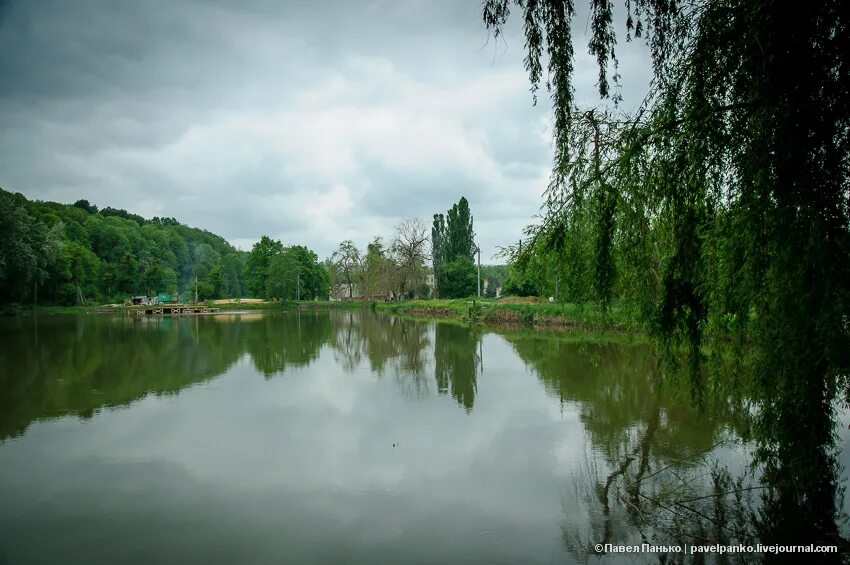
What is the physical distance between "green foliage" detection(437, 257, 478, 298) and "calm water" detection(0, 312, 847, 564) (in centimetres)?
3740

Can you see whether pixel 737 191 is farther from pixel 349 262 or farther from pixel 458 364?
pixel 349 262

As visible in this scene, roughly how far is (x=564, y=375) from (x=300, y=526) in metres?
9.20

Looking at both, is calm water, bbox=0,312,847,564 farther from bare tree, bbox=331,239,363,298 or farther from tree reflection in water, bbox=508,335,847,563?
bare tree, bbox=331,239,363,298

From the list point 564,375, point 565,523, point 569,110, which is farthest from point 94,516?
point 564,375

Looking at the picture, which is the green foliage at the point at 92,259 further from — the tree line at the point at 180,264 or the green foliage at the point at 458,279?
the green foliage at the point at 458,279

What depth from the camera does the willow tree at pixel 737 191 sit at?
335cm

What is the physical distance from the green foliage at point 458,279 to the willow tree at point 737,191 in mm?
45149

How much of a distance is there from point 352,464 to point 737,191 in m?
5.47

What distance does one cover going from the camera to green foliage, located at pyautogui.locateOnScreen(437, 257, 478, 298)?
51.2 meters

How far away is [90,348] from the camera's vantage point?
2088 centimetres

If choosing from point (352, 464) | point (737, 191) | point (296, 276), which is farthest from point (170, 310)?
point (737, 191)

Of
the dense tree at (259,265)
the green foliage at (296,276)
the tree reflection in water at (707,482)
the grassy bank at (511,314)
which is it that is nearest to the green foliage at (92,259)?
the dense tree at (259,265)

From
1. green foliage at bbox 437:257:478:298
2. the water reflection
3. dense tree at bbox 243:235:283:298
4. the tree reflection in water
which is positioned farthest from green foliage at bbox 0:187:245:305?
the tree reflection in water

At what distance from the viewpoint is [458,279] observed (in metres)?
51.3
